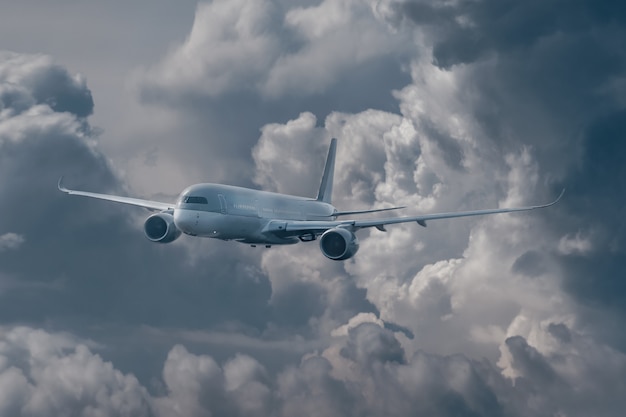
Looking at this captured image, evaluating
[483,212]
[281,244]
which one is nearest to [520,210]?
[483,212]

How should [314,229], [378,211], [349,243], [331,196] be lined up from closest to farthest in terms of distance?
[349,243] < [314,229] < [378,211] < [331,196]

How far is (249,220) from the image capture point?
320 feet

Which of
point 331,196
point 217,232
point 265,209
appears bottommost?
point 217,232

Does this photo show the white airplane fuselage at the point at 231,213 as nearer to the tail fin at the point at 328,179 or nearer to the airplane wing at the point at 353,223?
the airplane wing at the point at 353,223

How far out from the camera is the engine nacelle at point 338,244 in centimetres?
9225

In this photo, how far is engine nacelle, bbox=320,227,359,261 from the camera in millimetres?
92250

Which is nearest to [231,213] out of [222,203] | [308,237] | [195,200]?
[222,203]

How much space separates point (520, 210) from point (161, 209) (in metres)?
37.6

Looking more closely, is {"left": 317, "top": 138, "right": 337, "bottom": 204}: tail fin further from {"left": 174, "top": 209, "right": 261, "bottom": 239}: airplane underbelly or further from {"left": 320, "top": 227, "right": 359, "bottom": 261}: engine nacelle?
{"left": 320, "top": 227, "right": 359, "bottom": 261}: engine nacelle

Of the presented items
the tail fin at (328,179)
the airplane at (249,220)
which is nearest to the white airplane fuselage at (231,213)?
the airplane at (249,220)

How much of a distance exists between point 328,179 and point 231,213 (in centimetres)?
3437

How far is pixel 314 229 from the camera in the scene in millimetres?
98188

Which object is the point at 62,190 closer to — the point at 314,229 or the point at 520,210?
the point at 314,229

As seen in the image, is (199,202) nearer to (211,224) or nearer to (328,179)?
(211,224)
